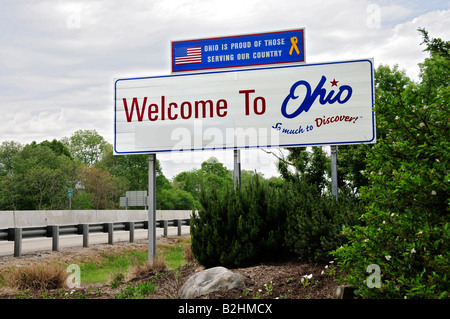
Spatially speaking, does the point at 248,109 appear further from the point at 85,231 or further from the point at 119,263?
the point at 85,231

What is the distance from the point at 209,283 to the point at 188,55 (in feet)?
21.0

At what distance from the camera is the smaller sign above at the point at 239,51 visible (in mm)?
11578

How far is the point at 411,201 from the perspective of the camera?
5184 mm

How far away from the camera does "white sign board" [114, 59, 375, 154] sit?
436 inches

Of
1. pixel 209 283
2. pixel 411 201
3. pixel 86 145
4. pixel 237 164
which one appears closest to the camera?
pixel 411 201

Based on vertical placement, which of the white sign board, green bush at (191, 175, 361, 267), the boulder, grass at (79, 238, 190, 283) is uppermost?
the white sign board

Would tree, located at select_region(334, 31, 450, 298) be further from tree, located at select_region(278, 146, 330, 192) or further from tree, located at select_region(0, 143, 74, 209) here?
tree, located at select_region(0, 143, 74, 209)

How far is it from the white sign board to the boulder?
4.31 meters

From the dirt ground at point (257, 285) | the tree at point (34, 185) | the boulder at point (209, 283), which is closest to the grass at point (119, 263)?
the dirt ground at point (257, 285)

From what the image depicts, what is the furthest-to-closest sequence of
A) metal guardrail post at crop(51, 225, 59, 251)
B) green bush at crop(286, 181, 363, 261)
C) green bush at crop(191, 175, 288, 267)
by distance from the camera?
metal guardrail post at crop(51, 225, 59, 251) < green bush at crop(191, 175, 288, 267) < green bush at crop(286, 181, 363, 261)

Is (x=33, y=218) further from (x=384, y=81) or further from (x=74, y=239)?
(x=384, y=81)

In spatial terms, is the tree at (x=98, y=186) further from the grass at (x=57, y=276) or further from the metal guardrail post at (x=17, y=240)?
the grass at (x=57, y=276)

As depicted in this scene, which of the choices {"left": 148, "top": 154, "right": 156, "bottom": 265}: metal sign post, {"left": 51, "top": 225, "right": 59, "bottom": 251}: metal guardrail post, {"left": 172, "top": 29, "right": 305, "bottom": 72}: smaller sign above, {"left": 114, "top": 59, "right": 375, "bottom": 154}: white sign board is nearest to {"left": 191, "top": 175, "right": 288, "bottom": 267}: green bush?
{"left": 114, "top": 59, "right": 375, "bottom": 154}: white sign board

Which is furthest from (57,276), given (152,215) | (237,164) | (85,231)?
(85,231)
